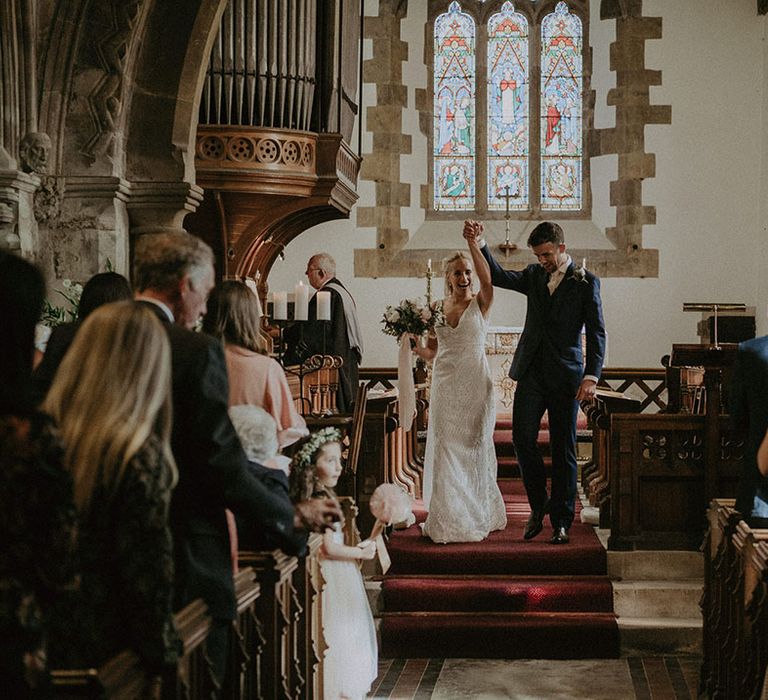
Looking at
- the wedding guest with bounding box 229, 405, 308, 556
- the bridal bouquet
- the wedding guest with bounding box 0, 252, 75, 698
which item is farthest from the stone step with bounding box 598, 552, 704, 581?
the wedding guest with bounding box 0, 252, 75, 698

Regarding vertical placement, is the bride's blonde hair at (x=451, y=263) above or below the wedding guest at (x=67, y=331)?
above

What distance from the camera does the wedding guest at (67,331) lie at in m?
2.69

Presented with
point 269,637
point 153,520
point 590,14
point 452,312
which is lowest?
point 269,637

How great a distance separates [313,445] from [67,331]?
174 centimetres

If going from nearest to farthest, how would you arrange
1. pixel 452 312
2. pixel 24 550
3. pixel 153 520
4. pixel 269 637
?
pixel 24 550
pixel 153 520
pixel 269 637
pixel 452 312

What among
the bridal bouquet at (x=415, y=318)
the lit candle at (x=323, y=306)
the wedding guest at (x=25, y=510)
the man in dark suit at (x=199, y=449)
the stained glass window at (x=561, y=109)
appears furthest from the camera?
the stained glass window at (x=561, y=109)

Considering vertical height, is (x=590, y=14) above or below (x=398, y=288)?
above

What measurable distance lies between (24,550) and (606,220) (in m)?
12.3

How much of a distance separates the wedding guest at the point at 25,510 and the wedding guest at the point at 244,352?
6.05 feet

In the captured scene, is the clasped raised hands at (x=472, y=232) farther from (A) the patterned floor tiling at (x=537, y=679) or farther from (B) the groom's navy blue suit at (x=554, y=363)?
(A) the patterned floor tiling at (x=537, y=679)

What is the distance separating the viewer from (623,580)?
658cm

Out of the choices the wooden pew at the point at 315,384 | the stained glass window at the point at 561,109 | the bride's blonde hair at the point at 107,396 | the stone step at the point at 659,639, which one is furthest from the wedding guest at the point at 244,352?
the stained glass window at the point at 561,109

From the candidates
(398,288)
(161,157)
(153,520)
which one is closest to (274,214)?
(161,157)

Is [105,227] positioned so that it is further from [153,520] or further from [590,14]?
[590,14]
